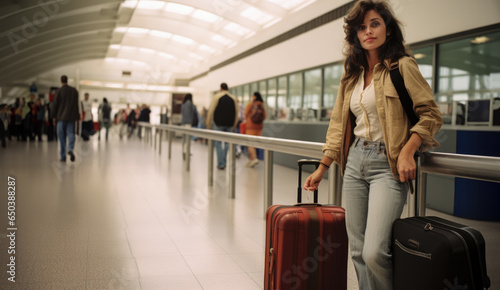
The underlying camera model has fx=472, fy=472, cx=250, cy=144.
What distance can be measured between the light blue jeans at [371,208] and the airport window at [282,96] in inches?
474

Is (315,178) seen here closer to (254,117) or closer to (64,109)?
(254,117)

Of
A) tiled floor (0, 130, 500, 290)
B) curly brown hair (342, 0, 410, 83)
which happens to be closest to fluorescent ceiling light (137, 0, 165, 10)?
tiled floor (0, 130, 500, 290)

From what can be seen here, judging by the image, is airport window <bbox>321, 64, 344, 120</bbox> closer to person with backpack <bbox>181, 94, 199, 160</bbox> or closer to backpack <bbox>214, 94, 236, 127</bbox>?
backpack <bbox>214, 94, 236, 127</bbox>

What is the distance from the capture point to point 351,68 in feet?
6.97

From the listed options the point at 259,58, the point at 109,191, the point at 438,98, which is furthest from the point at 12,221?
the point at 259,58

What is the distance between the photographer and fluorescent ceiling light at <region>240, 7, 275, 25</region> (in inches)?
640

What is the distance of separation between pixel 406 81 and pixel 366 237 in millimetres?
634

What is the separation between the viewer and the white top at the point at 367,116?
6.40 ft

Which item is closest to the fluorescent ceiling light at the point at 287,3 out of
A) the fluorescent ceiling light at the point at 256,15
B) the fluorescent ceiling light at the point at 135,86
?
the fluorescent ceiling light at the point at 256,15

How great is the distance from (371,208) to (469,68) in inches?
219

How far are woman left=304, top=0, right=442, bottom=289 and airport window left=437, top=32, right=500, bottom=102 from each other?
16.1 ft

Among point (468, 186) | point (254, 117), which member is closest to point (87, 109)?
point (254, 117)

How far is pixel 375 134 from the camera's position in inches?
76.9

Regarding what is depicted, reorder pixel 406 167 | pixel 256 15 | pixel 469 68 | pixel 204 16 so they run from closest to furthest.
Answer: pixel 406 167, pixel 469 68, pixel 256 15, pixel 204 16
